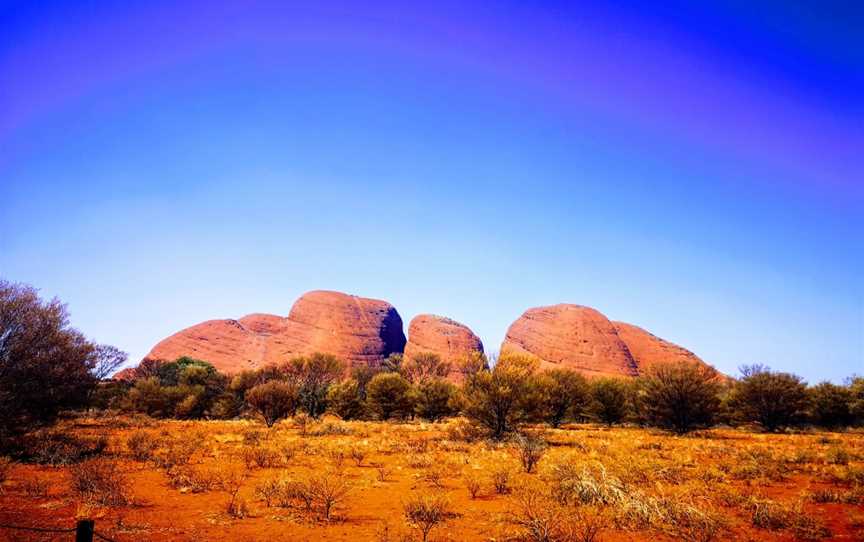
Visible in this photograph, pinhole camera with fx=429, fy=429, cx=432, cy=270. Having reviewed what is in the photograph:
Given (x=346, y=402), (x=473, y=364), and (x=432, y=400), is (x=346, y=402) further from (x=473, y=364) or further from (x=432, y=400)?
(x=473, y=364)

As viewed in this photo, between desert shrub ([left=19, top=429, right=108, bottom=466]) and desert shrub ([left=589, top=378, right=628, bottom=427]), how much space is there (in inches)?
1233

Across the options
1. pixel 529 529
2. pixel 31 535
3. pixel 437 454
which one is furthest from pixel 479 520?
pixel 437 454

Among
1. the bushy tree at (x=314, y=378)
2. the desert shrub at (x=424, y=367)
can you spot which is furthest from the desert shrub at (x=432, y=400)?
the desert shrub at (x=424, y=367)

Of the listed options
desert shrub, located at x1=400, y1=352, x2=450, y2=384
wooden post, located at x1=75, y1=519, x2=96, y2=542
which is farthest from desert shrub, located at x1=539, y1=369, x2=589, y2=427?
wooden post, located at x1=75, y1=519, x2=96, y2=542

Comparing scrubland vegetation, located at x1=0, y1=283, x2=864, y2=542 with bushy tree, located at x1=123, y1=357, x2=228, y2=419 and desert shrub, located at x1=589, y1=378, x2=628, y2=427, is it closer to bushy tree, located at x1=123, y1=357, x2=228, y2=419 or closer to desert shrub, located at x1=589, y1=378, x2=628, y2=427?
desert shrub, located at x1=589, y1=378, x2=628, y2=427

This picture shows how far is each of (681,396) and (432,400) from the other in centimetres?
1701

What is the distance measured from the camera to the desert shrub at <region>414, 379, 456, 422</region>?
3353 centimetres

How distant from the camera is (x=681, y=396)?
24.8 metres

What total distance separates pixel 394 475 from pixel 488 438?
8820mm

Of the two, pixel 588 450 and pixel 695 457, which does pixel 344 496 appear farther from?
pixel 695 457

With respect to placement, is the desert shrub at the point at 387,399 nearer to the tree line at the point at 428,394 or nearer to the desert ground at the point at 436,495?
the tree line at the point at 428,394

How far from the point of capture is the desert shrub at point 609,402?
109 feet

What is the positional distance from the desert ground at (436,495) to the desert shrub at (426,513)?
4cm

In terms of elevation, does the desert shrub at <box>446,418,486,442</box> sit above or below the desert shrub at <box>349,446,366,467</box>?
below
